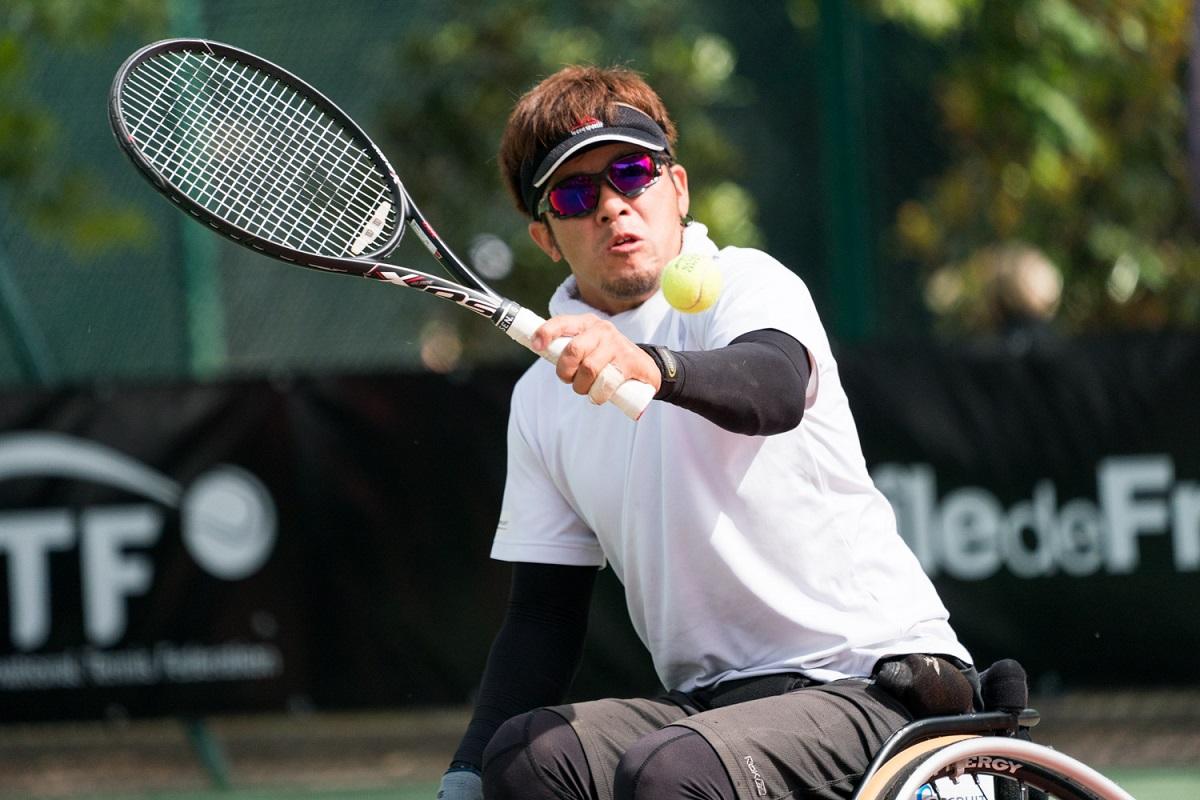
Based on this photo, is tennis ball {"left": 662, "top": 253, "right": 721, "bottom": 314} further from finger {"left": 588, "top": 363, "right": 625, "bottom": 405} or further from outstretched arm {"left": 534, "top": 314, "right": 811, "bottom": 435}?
finger {"left": 588, "top": 363, "right": 625, "bottom": 405}

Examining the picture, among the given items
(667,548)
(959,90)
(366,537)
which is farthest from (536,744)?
(959,90)

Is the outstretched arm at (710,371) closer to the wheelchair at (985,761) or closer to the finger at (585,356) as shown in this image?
the finger at (585,356)

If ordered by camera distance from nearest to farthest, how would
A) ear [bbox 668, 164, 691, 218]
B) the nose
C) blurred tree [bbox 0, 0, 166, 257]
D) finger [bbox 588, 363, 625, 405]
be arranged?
finger [bbox 588, 363, 625, 405], the nose, ear [bbox 668, 164, 691, 218], blurred tree [bbox 0, 0, 166, 257]

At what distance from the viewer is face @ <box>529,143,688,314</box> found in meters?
2.93

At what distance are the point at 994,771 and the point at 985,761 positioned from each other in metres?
0.03

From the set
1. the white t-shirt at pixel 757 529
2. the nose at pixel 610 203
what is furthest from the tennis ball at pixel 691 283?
the nose at pixel 610 203

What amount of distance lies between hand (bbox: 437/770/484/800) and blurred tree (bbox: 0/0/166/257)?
4.34 meters

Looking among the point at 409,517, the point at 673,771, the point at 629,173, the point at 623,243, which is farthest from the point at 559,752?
the point at 409,517

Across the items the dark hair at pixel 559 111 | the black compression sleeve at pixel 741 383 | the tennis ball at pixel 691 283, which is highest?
the dark hair at pixel 559 111

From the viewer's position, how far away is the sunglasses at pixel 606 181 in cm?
292

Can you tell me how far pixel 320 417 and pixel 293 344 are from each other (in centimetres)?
98

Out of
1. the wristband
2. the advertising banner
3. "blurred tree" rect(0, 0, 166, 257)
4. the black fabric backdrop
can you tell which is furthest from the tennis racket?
"blurred tree" rect(0, 0, 166, 257)

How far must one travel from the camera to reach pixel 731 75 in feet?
23.2

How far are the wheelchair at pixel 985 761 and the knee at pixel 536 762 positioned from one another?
44 centimetres
